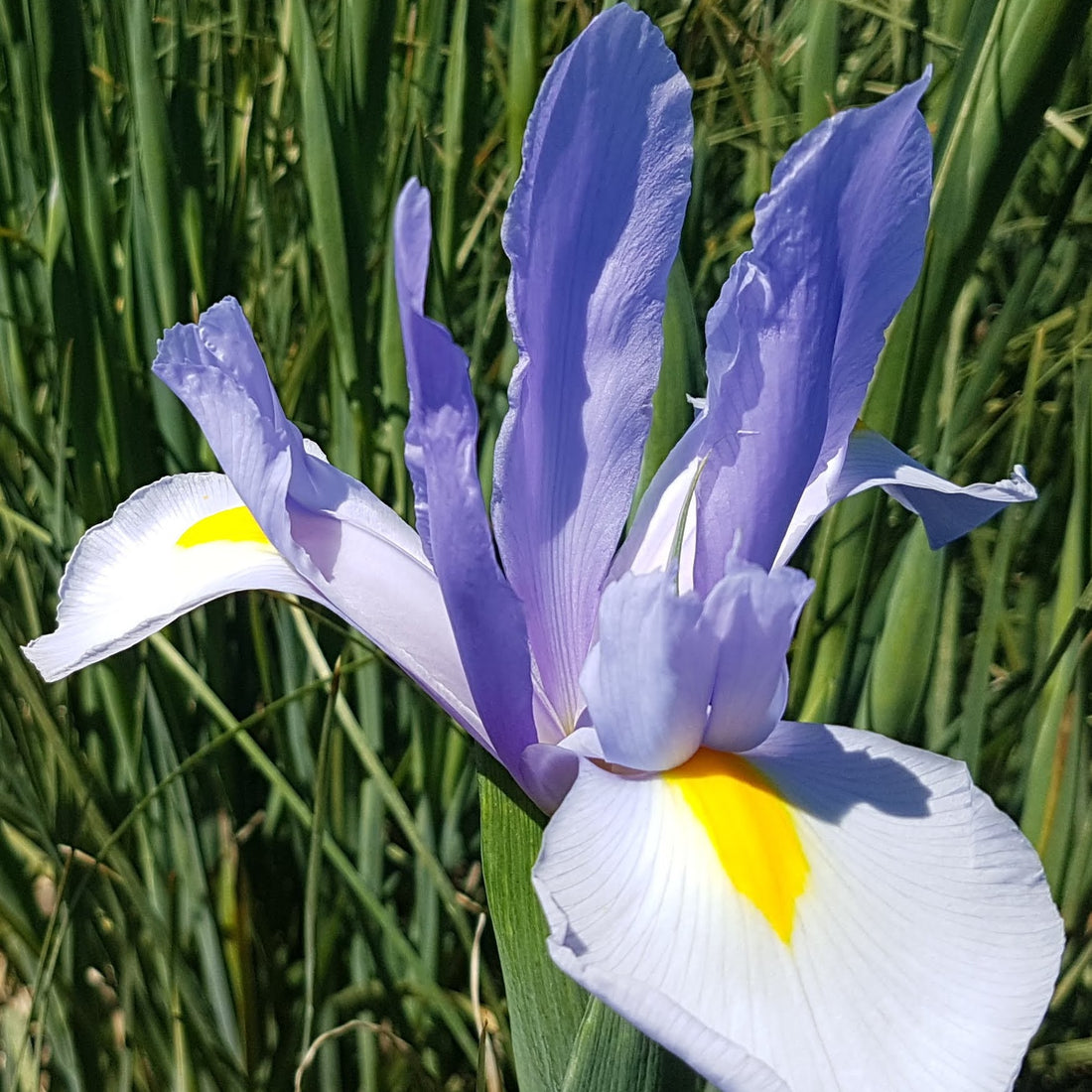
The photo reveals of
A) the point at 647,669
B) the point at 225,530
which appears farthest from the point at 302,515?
the point at 647,669

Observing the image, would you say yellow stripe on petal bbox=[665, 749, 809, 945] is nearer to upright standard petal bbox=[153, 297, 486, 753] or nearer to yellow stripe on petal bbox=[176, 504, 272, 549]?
upright standard petal bbox=[153, 297, 486, 753]

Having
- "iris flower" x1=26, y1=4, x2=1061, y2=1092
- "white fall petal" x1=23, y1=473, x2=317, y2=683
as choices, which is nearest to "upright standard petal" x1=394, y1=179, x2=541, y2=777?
"iris flower" x1=26, y1=4, x2=1061, y2=1092

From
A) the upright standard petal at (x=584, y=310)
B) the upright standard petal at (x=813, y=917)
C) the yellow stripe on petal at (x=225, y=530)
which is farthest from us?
the yellow stripe on petal at (x=225, y=530)

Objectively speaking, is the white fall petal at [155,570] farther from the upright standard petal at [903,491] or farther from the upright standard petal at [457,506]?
the upright standard petal at [903,491]

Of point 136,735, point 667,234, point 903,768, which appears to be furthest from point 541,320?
point 136,735

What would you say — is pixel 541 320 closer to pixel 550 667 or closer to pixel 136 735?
pixel 550 667

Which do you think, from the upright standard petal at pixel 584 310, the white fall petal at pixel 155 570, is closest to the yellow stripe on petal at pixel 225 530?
the white fall petal at pixel 155 570
